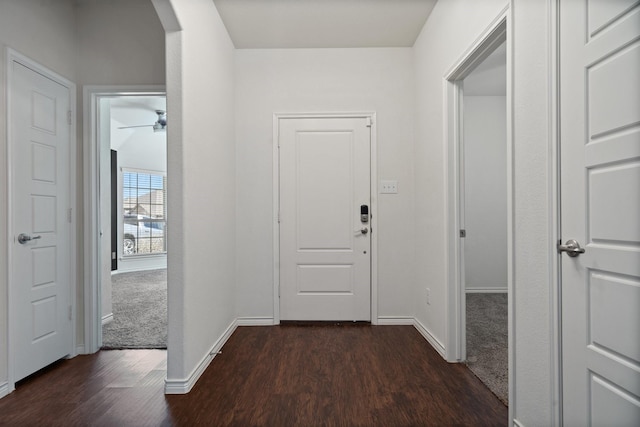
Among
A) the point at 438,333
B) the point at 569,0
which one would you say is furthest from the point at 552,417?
the point at 569,0

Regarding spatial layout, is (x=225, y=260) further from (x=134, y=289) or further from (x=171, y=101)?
(x=134, y=289)

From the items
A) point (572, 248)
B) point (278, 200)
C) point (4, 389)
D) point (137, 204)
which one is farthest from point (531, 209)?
point (137, 204)

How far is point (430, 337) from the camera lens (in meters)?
2.88

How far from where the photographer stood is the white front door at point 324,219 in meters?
3.44

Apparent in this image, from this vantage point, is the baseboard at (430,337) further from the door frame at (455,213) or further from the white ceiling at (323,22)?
the white ceiling at (323,22)

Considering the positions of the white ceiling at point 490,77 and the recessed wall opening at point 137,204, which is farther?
the recessed wall opening at point 137,204

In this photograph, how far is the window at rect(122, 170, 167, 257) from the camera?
7.02m

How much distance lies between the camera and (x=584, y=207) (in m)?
1.28

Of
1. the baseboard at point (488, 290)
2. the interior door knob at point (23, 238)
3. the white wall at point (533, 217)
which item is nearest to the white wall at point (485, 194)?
the baseboard at point (488, 290)

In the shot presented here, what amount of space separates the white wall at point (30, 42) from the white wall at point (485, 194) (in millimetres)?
4311

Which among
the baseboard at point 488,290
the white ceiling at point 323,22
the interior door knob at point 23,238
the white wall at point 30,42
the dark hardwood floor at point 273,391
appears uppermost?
the white ceiling at point 323,22

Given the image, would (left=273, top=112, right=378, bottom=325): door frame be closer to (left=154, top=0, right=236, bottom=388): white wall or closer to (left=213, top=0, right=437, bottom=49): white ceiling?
(left=154, top=0, right=236, bottom=388): white wall

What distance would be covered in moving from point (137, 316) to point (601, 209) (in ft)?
12.9

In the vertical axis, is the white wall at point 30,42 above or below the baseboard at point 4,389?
above
